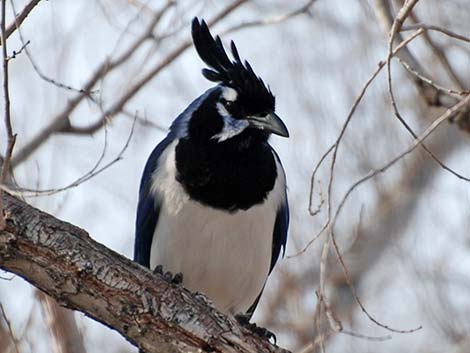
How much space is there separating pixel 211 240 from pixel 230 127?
713 millimetres

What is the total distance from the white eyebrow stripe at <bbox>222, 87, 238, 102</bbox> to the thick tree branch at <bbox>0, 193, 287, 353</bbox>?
1.91 metres

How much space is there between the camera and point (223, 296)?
694cm

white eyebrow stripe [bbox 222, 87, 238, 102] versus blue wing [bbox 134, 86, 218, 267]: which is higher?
white eyebrow stripe [bbox 222, 87, 238, 102]

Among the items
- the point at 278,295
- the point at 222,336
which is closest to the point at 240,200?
the point at 222,336

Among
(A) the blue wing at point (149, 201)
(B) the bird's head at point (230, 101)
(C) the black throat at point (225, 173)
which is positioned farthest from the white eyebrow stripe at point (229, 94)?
(C) the black throat at point (225, 173)

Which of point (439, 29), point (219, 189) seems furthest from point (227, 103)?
point (439, 29)

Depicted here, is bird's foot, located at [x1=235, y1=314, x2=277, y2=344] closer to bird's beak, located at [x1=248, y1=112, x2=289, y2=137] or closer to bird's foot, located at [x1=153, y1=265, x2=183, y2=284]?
bird's foot, located at [x1=153, y1=265, x2=183, y2=284]

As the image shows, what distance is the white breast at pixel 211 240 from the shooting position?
6.51 metres

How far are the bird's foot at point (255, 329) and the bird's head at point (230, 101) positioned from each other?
1.11 m

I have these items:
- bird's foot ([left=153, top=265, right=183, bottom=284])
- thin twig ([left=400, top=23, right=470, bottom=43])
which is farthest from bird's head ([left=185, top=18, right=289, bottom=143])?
thin twig ([left=400, top=23, right=470, bottom=43])

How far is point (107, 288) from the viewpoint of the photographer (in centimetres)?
489

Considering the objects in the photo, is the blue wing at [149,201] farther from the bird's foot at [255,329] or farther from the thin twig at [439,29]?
the thin twig at [439,29]

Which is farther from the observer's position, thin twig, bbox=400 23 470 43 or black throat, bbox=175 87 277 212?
black throat, bbox=175 87 277 212

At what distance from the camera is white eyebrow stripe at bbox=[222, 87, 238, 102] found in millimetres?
6684
